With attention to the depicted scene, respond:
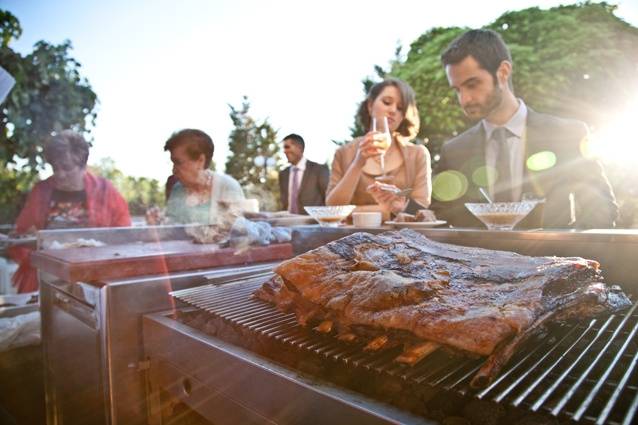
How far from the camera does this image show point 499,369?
947mm

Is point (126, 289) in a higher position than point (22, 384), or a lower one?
higher

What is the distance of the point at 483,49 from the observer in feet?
12.6

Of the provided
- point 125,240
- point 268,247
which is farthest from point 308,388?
point 125,240

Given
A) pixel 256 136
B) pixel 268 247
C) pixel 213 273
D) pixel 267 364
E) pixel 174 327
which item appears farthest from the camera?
pixel 256 136

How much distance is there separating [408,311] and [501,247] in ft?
3.22

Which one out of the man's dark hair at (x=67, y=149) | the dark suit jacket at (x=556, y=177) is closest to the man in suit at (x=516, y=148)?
the dark suit jacket at (x=556, y=177)

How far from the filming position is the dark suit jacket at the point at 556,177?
3.69 m

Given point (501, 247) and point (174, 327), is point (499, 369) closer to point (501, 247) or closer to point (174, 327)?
point (501, 247)

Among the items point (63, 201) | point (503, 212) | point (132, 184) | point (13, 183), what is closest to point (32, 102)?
point (13, 183)

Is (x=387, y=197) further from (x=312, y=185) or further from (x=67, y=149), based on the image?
(x=312, y=185)

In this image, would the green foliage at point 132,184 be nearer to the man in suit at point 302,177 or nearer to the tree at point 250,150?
the tree at point 250,150

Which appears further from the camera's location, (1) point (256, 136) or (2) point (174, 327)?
(1) point (256, 136)

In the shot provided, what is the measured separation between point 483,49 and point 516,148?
1081 millimetres

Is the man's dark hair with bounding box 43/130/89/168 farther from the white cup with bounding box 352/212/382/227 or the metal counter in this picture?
the white cup with bounding box 352/212/382/227
